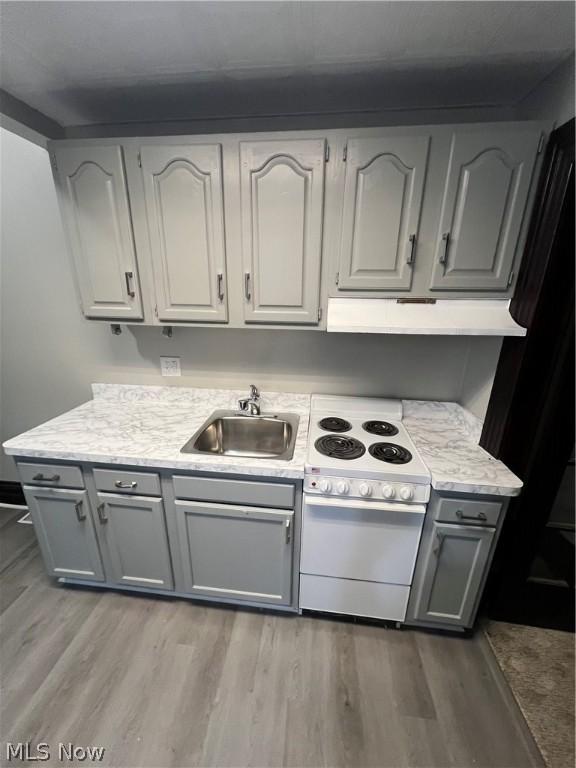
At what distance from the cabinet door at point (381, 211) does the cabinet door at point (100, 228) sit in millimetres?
1015

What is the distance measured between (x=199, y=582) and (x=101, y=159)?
2.06 m

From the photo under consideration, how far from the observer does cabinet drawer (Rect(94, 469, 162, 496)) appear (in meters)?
1.35

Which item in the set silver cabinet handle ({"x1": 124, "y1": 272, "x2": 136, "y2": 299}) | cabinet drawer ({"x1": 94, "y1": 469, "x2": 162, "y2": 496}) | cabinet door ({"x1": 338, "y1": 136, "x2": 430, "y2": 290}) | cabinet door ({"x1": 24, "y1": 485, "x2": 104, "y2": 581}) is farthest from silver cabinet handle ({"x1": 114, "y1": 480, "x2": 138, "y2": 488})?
cabinet door ({"x1": 338, "y1": 136, "x2": 430, "y2": 290})

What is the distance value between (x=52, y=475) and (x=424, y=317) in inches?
74.1

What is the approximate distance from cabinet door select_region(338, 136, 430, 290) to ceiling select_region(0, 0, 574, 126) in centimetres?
28

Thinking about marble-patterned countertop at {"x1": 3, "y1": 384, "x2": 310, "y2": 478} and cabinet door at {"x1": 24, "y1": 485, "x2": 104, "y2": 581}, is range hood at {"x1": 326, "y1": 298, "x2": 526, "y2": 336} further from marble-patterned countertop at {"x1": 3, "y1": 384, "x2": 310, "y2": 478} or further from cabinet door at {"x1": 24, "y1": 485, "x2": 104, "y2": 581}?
cabinet door at {"x1": 24, "y1": 485, "x2": 104, "y2": 581}

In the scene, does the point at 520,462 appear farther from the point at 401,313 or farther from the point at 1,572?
the point at 1,572

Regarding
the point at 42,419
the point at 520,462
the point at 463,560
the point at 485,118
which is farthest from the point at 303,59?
the point at 42,419

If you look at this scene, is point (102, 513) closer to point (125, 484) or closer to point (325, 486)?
point (125, 484)

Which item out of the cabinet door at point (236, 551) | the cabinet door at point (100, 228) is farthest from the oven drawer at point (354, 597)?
the cabinet door at point (100, 228)

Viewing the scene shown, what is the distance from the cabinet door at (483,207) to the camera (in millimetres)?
1125

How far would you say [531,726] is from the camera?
1.20m

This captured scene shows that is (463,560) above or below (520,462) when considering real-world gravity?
A: below

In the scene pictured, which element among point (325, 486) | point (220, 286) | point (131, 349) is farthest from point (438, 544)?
point (131, 349)
